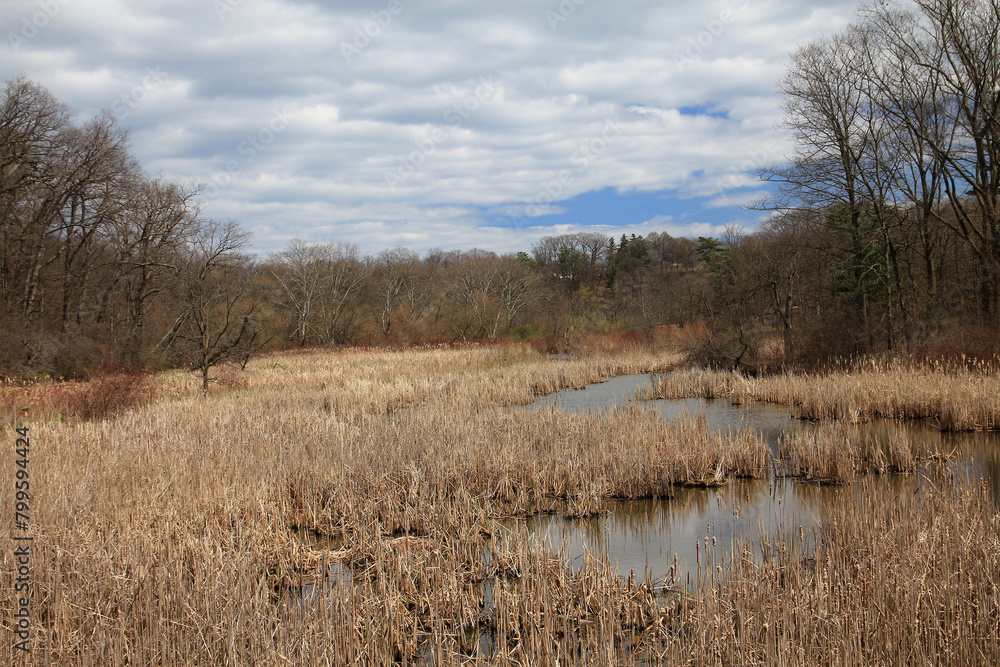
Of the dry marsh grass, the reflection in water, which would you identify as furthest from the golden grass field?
the dry marsh grass

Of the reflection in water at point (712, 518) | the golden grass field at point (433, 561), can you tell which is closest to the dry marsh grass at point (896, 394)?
the reflection in water at point (712, 518)

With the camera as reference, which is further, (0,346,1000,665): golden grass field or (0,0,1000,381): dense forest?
(0,0,1000,381): dense forest

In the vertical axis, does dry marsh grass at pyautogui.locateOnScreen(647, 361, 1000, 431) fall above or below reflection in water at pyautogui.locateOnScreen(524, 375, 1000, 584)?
above

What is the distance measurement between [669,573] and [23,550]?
199 inches

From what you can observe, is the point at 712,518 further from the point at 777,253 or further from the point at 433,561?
the point at 777,253

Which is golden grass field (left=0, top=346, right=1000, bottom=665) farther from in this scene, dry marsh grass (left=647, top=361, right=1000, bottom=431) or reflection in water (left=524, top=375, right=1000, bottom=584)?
dry marsh grass (left=647, top=361, right=1000, bottom=431)

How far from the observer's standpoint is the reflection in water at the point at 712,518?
5.42 metres

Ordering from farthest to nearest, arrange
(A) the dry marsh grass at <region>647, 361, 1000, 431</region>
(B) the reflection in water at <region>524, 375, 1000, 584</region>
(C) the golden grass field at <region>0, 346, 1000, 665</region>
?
1. (A) the dry marsh grass at <region>647, 361, 1000, 431</region>
2. (B) the reflection in water at <region>524, 375, 1000, 584</region>
3. (C) the golden grass field at <region>0, 346, 1000, 665</region>

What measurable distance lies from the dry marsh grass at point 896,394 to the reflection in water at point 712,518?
601 mm

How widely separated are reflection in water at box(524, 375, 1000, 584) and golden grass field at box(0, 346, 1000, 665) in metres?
0.30

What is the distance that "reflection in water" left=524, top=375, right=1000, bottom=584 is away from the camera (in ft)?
17.8

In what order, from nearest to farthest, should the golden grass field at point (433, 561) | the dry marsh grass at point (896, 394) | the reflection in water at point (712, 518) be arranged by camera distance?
the golden grass field at point (433, 561)
the reflection in water at point (712, 518)
the dry marsh grass at point (896, 394)

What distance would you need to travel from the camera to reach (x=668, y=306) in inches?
1489

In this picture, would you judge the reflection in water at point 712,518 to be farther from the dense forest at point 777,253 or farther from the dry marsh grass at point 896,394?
the dense forest at point 777,253
